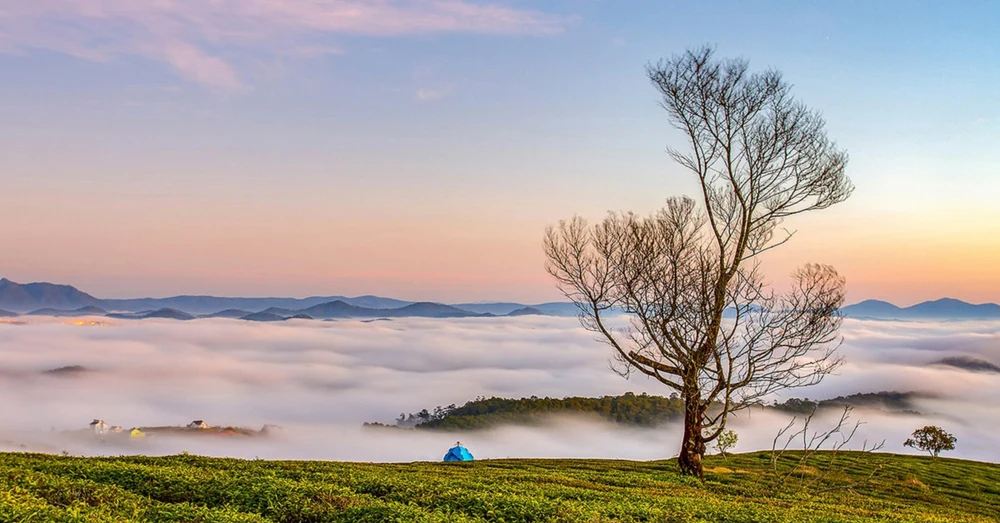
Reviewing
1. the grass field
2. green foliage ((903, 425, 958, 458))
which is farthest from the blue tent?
green foliage ((903, 425, 958, 458))

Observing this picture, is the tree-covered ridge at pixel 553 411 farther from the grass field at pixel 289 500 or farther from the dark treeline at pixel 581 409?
the grass field at pixel 289 500

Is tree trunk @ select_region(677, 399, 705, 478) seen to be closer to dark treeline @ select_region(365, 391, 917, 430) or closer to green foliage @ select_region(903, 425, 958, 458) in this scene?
green foliage @ select_region(903, 425, 958, 458)

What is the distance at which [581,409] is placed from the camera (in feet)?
396

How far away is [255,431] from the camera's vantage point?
15362 centimetres

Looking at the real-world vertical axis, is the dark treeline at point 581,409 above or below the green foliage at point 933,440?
below

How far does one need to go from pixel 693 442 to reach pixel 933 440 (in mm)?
36600

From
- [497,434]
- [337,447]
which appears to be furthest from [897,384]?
[337,447]

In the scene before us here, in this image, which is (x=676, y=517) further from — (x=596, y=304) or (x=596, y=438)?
(x=596, y=438)

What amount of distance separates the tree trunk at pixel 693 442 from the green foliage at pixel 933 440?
35.9m

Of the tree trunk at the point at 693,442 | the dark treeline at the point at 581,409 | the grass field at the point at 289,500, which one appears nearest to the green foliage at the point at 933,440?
the tree trunk at the point at 693,442

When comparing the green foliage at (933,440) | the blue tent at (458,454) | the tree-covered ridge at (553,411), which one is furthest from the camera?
the tree-covered ridge at (553,411)

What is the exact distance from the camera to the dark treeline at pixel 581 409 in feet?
387

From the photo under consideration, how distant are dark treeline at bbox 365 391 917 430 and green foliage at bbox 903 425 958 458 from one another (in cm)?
6570

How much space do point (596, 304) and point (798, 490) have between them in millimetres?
8270
